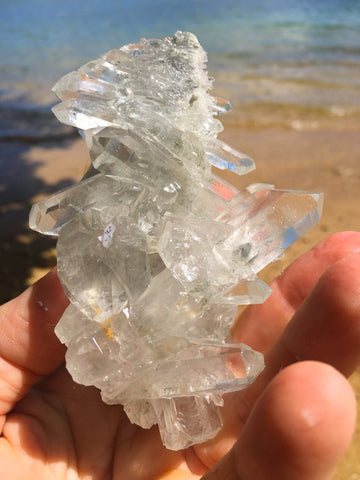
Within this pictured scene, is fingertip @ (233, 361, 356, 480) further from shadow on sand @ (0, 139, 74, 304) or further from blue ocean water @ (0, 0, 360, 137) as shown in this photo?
blue ocean water @ (0, 0, 360, 137)

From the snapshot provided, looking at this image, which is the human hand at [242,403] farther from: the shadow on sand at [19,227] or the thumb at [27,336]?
the shadow on sand at [19,227]

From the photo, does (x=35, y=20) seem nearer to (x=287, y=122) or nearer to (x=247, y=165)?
(x=287, y=122)

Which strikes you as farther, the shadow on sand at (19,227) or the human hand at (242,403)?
the shadow on sand at (19,227)

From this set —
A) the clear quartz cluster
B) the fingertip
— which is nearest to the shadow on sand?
the clear quartz cluster

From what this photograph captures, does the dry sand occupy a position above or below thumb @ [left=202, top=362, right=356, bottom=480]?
below

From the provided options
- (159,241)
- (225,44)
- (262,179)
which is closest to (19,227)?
(262,179)

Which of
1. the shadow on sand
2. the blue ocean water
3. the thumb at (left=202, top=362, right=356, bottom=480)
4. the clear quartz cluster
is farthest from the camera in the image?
the blue ocean water

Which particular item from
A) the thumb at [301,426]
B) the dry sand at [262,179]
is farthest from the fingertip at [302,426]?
the dry sand at [262,179]

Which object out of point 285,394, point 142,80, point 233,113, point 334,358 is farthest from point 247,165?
point 233,113
